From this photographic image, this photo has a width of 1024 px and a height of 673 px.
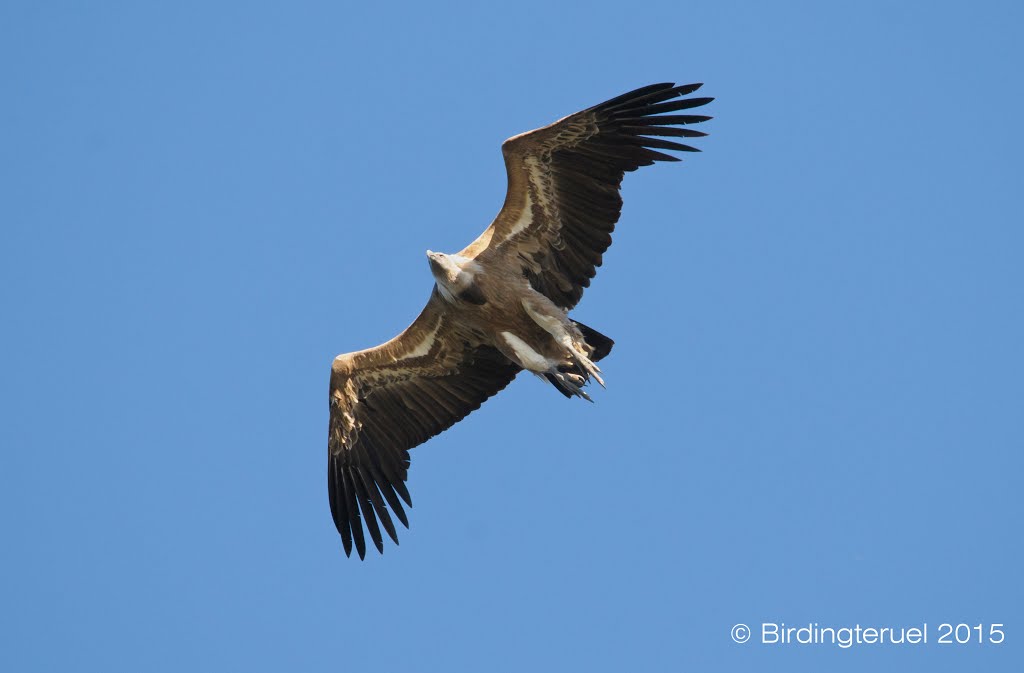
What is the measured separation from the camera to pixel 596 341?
47.8 ft

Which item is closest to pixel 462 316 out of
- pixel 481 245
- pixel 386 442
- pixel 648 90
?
pixel 481 245

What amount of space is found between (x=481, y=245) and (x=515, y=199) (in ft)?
2.15

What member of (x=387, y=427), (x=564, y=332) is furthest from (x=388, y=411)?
(x=564, y=332)

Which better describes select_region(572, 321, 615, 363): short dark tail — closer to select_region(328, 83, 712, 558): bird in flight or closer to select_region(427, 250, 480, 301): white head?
select_region(328, 83, 712, 558): bird in flight

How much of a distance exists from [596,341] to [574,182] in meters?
1.69

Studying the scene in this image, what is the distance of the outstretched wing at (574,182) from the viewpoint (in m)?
14.0

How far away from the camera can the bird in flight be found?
14133 mm

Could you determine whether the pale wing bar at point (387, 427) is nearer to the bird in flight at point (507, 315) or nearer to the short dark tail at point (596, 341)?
the bird in flight at point (507, 315)

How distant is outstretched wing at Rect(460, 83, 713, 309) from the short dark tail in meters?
0.40

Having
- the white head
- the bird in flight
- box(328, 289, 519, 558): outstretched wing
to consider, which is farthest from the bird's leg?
box(328, 289, 519, 558): outstretched wing

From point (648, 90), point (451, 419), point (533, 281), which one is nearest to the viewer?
point (648, 90)

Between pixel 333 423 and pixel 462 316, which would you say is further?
pixel 333 423

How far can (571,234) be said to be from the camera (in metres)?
14.6

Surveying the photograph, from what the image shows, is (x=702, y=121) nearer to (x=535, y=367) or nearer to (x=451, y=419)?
(x=535, y=367)
